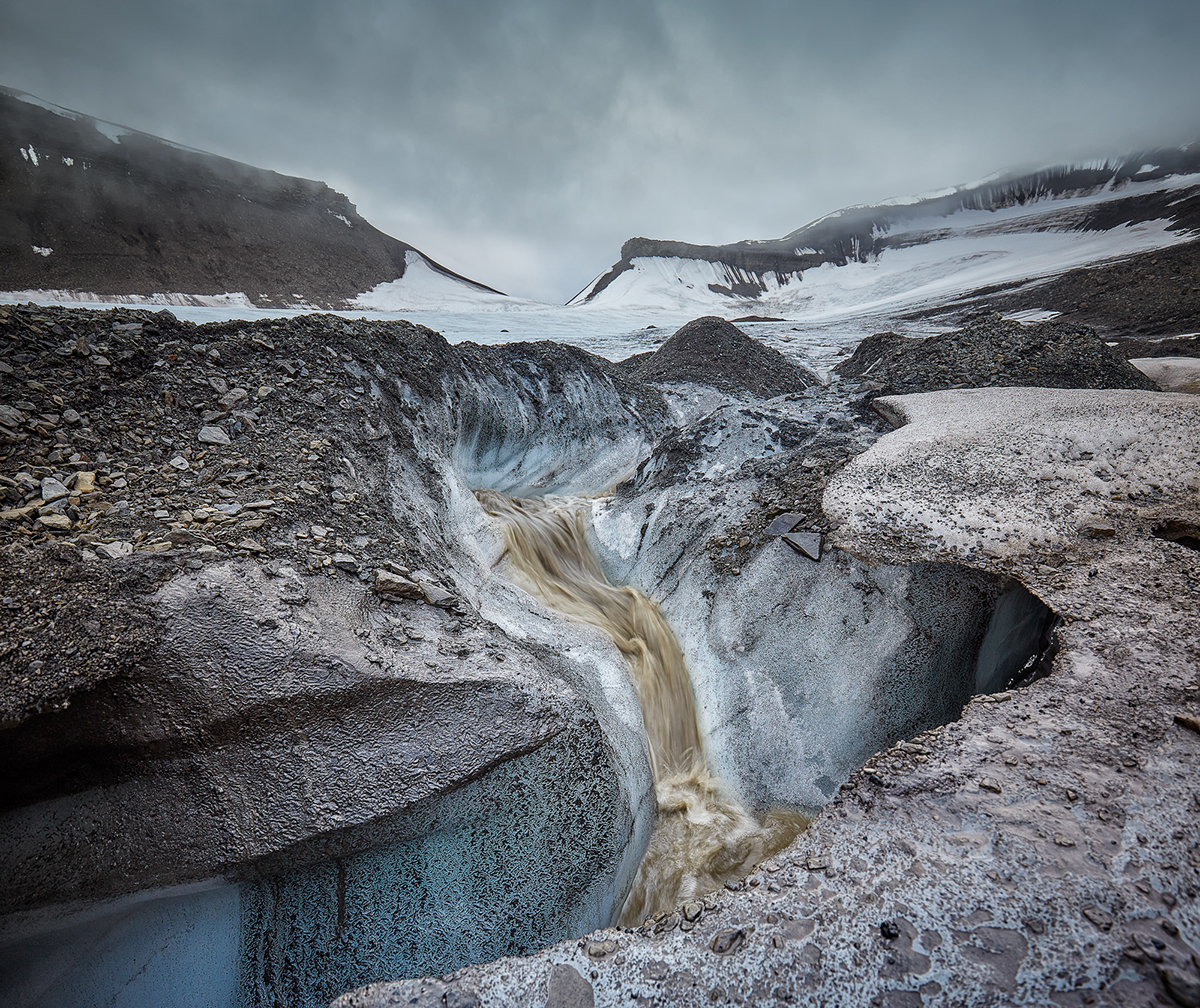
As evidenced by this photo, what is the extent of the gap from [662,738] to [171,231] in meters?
23.0

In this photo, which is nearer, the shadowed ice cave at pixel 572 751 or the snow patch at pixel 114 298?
the shadowed ice cave at pixel 572 751

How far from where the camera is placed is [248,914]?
1.72 meters

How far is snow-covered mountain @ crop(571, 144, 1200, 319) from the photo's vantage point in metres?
20.4

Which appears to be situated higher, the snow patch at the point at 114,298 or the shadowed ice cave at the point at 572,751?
the snow patch at the point at 114,298

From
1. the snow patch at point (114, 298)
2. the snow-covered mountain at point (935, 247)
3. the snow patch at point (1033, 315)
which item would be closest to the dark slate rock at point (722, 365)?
the snow patch at point (1033, 315)

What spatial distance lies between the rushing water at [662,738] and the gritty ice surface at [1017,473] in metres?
1.53

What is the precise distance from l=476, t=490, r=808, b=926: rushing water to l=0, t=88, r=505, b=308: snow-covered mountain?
643 inches

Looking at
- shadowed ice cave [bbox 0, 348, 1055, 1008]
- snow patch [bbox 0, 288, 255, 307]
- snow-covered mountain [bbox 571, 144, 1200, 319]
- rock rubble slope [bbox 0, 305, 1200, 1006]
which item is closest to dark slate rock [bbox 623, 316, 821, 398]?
shadowed ice cave [bbox 0, 348, 1055, 1008]

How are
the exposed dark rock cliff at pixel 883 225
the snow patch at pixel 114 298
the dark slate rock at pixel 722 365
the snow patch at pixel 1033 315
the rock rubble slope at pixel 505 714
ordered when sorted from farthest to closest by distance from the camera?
the exposed dark rock cliff at pixel 883 225
the snow patch at pixel 1033 315
the snow patch at pixel 114 298
the dark slate rock at pixel 722 365
the rock rubble slope at pixel 505 714

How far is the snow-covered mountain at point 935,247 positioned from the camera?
20.4 metres

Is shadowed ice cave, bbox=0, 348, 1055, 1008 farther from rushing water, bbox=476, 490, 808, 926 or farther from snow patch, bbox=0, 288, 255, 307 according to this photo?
snow patch, bbox=0, 288, 255, 307

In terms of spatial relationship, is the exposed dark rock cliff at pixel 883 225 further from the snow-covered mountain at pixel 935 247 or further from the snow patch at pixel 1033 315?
the snow patch at pixel 1033 315

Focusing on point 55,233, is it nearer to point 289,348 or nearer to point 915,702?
point 289,348

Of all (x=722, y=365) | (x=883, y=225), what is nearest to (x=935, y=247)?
(x=883, y=225)
